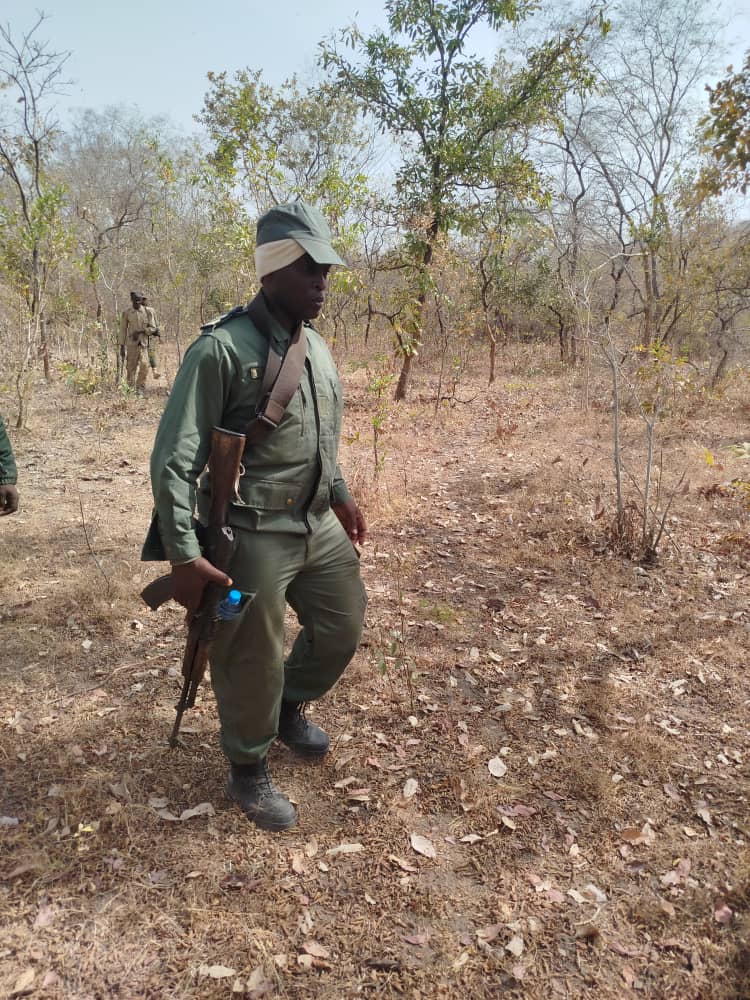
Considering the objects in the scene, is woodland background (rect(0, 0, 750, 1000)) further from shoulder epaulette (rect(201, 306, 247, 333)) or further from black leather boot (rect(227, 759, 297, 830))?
shoulder epaulette (rect(201, 306, 247, 333))

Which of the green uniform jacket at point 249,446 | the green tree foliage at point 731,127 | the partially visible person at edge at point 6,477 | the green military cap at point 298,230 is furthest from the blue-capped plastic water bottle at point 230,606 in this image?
the green tree foliage at point 731,127

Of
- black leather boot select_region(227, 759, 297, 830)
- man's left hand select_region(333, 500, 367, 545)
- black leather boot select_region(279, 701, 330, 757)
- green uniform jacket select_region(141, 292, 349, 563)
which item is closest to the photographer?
green uniform jacket select_region(141, 292, 349, 563)

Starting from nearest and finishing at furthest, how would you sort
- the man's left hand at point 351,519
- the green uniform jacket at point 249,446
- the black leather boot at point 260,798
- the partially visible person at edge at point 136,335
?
the green uniform jacket at point 249,446, the black leather boot at point 260,798, the man's left hand at point 351,519, the partially visible person at edge at point 136,335

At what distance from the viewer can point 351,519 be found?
2.53 meters

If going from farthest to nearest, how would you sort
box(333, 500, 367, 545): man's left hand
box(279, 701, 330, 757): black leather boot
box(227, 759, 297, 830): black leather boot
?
box(279, 701, 330, 757): black leather boot < box(333, 500, 367, 545): man's left hand < box(227, 759, 297, 830): black leather boot

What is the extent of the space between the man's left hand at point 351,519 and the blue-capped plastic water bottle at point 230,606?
0.68 metres

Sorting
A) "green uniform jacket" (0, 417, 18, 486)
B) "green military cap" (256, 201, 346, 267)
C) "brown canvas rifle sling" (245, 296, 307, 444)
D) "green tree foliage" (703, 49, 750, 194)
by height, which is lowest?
"green uniform jacket" (0, 417, 18, 486)

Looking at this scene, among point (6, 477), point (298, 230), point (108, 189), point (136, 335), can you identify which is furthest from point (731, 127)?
point (108, 189)

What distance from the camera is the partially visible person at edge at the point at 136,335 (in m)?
10.4

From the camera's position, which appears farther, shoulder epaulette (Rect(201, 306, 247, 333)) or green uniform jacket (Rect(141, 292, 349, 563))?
shoulder epaulette (Rect(201, 306, 247, 333))

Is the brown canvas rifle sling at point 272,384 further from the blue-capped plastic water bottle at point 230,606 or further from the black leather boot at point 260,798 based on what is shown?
the black leather boot at point 260,798

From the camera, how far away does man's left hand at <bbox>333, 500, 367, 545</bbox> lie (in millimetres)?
2502

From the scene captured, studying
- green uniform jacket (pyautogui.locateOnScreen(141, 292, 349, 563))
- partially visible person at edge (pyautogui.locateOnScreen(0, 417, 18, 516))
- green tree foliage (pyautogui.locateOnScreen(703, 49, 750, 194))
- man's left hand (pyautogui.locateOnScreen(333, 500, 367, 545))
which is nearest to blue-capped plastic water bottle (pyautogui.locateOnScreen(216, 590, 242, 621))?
green uniform jacket (pyautogui.locateOnScreen(141, 292, 349, 563))

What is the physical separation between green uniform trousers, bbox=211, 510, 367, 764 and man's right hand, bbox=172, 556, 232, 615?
12 cm
